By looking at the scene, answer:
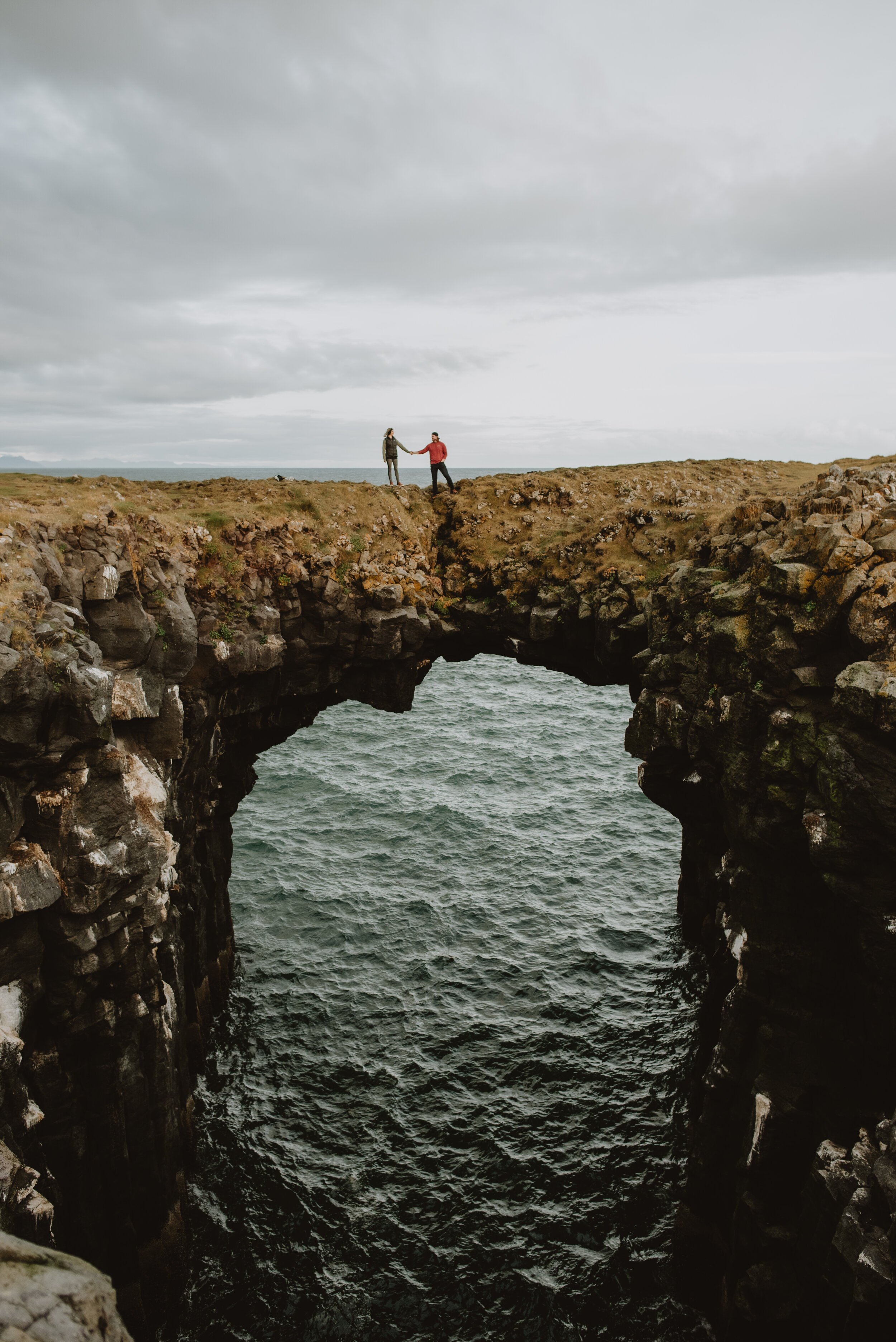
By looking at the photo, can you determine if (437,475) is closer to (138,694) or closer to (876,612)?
(138,694)

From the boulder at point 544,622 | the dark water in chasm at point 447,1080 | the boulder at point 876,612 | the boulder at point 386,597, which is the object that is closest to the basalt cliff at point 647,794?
the boulder at point 876,612

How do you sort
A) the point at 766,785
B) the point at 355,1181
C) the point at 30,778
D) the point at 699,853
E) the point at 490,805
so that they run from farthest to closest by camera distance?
the point at 490,805
the point at 699,853
the point at 355,1181
the point at 766,785
the point at 30,778

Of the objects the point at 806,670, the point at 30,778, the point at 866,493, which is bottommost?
the point at 30,778

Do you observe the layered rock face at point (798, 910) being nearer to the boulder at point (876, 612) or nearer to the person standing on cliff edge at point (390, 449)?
the boulder at point (876, 612)

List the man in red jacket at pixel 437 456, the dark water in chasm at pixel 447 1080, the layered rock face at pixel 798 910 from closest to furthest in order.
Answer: the layered rock face at pixel 798 910 → the dark water in chasm at pixel 447 1080 → the man in red jacket at pixel 437 456

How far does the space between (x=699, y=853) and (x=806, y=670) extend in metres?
15.0

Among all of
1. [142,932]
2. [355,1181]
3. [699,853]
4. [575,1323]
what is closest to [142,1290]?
[355,1181]

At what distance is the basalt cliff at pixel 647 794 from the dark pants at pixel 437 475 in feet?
26.8

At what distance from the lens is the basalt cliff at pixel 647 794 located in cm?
1719

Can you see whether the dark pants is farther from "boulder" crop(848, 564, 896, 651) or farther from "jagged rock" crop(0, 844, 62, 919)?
"jagged rock" crop(0, 844, 62, 919)

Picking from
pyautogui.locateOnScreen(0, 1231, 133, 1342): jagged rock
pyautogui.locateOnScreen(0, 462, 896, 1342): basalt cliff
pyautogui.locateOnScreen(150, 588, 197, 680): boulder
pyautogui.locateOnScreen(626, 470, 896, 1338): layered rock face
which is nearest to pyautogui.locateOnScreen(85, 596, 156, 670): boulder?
pyautogui.locateOnScreen(0, 462, 896, 1342): basalt cliff

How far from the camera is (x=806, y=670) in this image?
1938cm

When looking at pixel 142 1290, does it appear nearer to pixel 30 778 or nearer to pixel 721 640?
pixel 30 778

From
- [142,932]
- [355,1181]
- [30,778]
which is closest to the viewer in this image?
[30,778]
